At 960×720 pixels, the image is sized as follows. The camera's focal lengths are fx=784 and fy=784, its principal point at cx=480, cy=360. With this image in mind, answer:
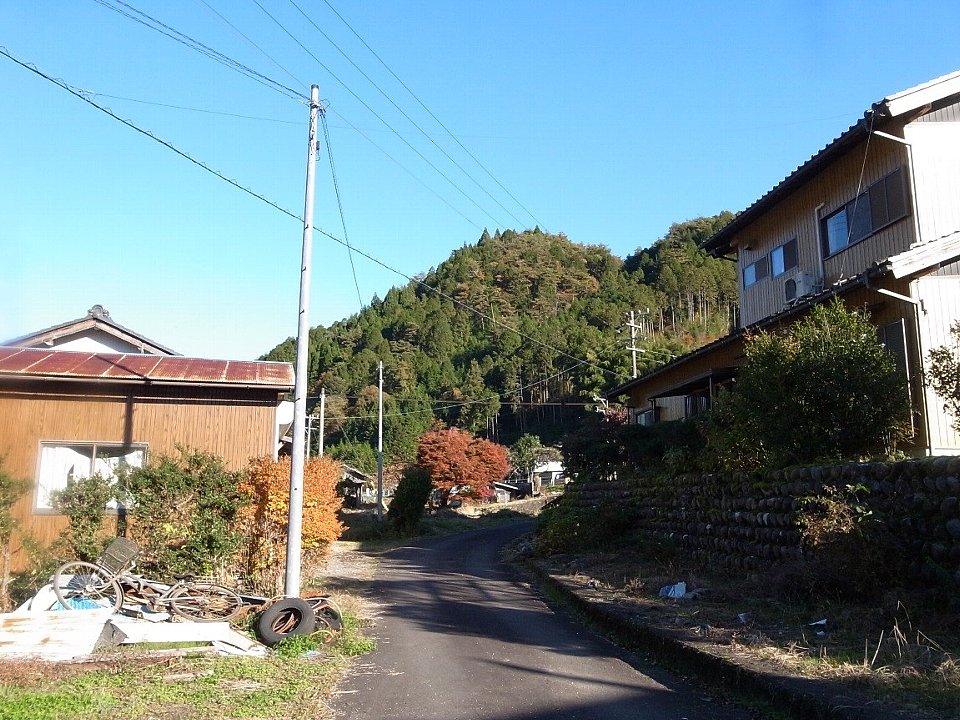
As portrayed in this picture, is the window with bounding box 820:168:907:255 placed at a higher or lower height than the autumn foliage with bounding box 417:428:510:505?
higher

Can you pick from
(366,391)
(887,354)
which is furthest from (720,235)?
(366,391)

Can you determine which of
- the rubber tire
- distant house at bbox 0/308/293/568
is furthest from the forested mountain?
the rubber tire

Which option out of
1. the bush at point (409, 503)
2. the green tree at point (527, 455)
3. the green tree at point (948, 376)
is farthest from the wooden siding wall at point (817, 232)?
the green tree at point (527, 455)

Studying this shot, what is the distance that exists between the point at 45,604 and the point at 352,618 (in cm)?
389

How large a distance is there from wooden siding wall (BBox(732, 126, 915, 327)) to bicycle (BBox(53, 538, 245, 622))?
1304 centimetres

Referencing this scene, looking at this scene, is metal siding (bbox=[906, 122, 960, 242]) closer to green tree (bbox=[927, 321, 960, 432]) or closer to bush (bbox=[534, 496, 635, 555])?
green tree (bbox=[927, 321, 960, 432])

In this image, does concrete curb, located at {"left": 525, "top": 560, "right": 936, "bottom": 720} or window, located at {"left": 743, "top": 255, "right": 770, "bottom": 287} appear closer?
concrete curb, located at {"left": 525, "top": 560, "right": 936, "bottom": 720}

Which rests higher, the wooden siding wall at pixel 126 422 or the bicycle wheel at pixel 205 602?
the wooden siding wall at pixel 126 422

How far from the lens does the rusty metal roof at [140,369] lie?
13164 mm

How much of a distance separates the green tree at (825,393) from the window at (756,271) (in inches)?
334

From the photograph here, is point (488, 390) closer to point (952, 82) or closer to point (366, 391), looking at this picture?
point (366, 391)

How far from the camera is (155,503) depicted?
10.8 m

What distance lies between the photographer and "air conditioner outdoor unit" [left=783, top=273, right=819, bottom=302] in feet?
55.9

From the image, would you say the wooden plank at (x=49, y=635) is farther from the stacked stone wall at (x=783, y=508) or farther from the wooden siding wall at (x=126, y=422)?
the stacked stone wall at (x=783, y=508)
